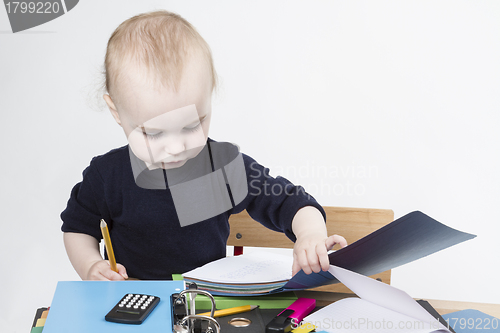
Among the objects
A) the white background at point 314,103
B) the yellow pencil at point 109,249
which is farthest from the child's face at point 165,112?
the white background at point 314,103

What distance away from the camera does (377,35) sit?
1322mm

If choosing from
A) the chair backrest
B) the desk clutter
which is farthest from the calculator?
the chair backrest

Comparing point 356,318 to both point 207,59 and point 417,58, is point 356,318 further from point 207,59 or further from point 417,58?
point 417,58

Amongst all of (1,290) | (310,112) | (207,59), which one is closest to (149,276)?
(207,59)

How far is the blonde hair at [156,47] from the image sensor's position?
1.89 feet

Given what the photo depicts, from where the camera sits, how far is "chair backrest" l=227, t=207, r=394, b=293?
0.87 meters

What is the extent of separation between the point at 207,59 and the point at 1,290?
115 cm

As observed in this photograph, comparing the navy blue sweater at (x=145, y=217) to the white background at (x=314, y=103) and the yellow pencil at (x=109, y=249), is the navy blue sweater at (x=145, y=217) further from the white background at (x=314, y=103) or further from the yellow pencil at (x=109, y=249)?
the white background at (x=314, y=103)

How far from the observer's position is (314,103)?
1.34 m
